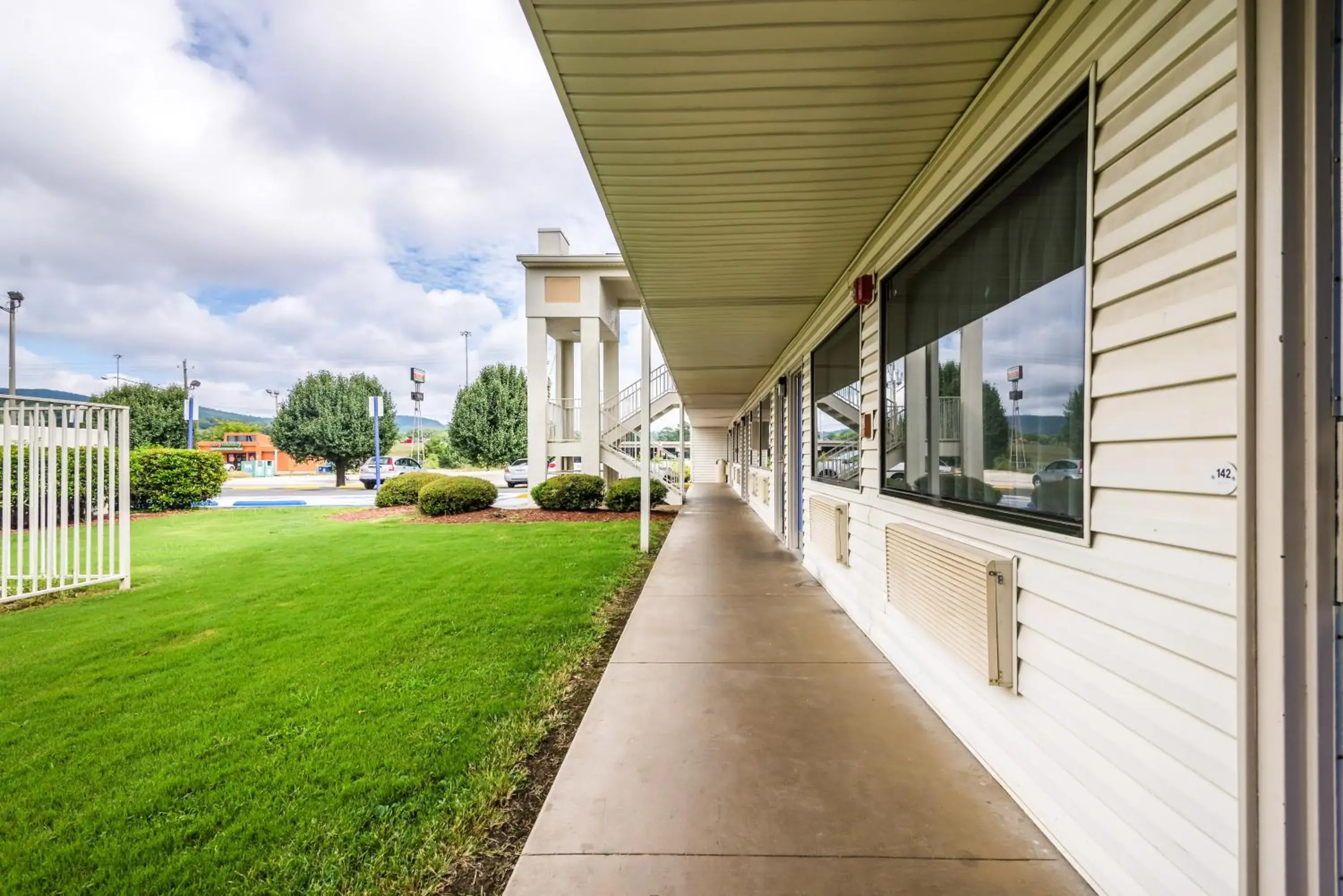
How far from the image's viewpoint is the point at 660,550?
7.34 m

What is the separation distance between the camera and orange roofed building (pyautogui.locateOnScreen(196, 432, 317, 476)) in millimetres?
44075

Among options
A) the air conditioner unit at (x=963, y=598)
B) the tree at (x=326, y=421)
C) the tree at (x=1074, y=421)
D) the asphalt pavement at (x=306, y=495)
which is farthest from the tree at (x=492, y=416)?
the tree at (x=1074, y=421)

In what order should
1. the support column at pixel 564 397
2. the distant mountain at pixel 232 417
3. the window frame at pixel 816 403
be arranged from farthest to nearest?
the distant mountain at pixel 232 417 < the support column at pixel 564 397 < the window frame at pixel 816 403

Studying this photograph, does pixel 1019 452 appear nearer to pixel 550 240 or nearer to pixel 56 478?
pixel 56 478

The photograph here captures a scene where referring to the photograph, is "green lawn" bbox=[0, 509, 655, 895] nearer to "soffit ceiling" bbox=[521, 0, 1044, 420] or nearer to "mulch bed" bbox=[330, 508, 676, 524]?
"soffit ceiling" bbox=[521, 0, 1044, 420]

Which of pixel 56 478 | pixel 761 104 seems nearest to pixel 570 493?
pixel 56 478

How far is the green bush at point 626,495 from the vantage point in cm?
1121

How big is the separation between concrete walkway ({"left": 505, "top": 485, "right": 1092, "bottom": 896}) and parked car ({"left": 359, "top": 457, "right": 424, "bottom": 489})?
17467mm

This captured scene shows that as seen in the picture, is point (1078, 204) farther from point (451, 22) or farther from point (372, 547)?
point (372, 547)

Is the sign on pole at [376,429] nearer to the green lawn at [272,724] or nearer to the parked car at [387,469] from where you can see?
the parked car at [387,469]

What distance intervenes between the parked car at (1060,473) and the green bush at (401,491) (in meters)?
13.1

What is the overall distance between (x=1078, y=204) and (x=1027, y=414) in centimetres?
70

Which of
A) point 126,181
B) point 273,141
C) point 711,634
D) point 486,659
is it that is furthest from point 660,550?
point 126,181

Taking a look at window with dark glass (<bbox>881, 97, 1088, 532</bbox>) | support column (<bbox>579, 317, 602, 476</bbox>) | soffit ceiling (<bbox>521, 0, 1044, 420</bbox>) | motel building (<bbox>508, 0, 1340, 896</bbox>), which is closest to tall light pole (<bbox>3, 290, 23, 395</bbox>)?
support column (<bbox>579, 317, 602, 476</bbox>)
